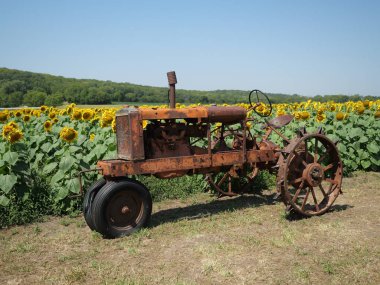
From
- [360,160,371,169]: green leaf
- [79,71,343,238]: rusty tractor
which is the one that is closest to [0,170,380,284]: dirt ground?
[79,71,343,238]: rusty tractor

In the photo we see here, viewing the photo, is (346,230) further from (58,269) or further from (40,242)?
(40,242)

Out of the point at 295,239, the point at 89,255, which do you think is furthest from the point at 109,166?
the point at 295,239

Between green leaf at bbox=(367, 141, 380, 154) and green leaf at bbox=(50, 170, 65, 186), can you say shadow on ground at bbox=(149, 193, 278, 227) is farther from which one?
green leaf at bbox=(367, 141, 380, 154)

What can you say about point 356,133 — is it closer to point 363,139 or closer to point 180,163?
point 363,139

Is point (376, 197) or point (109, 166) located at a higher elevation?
point (109, 166)

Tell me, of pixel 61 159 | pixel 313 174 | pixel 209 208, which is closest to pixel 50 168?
pixel 61 159

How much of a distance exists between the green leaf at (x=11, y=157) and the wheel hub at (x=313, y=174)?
3.96 meters

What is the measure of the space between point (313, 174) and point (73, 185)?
3.35 metres

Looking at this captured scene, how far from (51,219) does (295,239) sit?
3.34 meters

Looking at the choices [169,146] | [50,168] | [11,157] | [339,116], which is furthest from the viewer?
[339,116]

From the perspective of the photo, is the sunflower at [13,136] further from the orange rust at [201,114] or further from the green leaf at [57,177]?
the orange rust at [201,114]

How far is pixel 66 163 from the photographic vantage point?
5730 millimetres

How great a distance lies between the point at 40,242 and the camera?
15.4 ft

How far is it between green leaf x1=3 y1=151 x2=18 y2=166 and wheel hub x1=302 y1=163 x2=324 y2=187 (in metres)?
3.96
